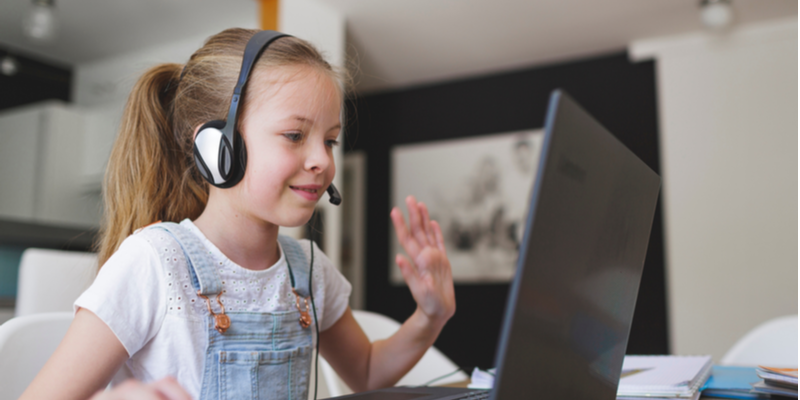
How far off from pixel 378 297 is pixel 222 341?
159 inches

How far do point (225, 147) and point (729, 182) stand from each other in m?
3.74

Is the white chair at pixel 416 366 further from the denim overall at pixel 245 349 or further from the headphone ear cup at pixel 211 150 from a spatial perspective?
the headphone ear cup at pixel 211 150

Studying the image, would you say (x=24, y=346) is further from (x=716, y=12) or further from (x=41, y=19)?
(x=716, y=12)

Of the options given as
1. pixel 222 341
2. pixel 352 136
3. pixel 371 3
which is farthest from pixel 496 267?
pixel 222 341

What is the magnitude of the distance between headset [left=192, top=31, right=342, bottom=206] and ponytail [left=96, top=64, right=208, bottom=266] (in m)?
0.13

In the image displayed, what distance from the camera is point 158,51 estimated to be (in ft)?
13.7

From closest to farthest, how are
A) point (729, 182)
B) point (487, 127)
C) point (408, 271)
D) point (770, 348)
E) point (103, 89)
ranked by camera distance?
point (408, 271) → point (770, 348) → point (729, 182) → point (103, 89) → point (487, 127)

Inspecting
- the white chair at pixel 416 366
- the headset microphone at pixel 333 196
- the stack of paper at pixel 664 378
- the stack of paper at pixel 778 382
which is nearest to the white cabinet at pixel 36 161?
the white chair at pixel 416 366

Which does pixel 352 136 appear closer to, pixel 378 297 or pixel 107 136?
pixel 378 297

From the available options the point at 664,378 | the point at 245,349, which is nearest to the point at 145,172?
the point at 245,349

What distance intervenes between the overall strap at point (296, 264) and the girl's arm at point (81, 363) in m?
0.29

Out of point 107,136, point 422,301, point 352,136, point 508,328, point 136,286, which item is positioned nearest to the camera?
point 508,328

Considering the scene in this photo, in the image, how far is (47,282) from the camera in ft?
4.00

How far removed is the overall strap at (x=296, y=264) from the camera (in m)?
0.91
